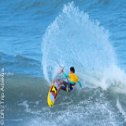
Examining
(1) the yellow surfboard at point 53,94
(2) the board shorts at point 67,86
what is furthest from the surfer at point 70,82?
(1) the yellow surfboard at point 53,94

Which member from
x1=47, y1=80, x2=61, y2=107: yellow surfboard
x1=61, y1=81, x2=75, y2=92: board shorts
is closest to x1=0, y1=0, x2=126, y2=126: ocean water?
x1=47, y1=80, x2=61, y2=107: yellow surfboard

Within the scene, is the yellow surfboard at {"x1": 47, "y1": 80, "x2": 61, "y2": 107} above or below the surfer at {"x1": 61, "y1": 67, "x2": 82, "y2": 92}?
below

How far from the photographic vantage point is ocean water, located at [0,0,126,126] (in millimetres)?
21172

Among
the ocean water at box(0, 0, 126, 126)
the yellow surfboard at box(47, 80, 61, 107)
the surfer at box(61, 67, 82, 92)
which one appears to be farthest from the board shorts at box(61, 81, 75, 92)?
the ocean water at box(0, 0, 126, 126)

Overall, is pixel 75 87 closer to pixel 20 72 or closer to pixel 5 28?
pixel 20 72

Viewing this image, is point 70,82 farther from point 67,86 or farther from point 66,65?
point 66,65

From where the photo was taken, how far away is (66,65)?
26031 mm

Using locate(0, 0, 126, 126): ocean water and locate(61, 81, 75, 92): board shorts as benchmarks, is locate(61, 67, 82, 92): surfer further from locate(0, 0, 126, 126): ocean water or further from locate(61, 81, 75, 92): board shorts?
locate(0, 0, 126, 126): ocean water

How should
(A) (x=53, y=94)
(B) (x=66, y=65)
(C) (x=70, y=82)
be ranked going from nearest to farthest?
(C) (x=70, y=82) < (A) (x=53, y=94) < (B) (x=66, y=65)

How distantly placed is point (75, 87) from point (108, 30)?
1094 centimetres

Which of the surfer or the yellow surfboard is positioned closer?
the surfer

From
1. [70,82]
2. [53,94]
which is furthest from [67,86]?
[53,94]

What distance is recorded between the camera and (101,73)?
81.0 feet

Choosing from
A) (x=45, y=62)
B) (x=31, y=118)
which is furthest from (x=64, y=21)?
(x=31, y=118)
